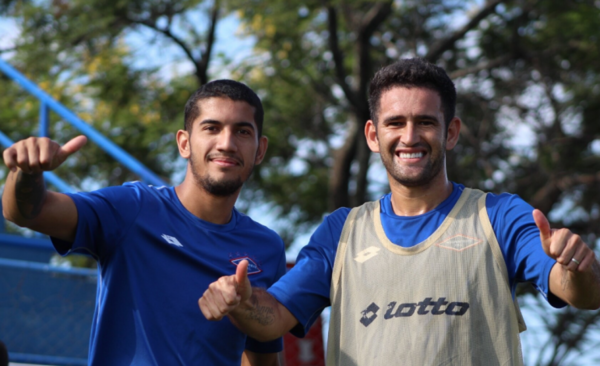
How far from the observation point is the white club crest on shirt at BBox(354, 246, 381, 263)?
294cm

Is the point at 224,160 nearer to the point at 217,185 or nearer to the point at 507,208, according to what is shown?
the point at 217,185

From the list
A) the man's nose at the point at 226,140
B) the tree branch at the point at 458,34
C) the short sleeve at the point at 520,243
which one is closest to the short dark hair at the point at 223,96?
the man's nose at the point at 226,140

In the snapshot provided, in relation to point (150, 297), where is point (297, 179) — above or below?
above

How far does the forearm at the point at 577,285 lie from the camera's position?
2.51m

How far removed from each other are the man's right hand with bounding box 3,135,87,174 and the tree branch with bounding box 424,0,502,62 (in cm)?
841

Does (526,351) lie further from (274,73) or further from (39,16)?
(39,16)

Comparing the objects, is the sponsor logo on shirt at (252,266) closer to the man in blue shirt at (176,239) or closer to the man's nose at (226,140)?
the man in blue shirt at (176,239)

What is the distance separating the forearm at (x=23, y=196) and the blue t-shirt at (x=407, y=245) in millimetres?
843

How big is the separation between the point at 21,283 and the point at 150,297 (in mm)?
2228

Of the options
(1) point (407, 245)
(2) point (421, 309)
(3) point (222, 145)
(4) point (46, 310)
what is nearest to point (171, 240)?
(3) point (222, 145)

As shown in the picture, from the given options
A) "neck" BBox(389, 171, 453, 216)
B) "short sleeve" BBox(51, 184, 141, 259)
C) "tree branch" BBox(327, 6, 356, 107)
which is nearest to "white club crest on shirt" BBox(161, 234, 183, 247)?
"short sleeve" BBox(51, 184, 141, 259)

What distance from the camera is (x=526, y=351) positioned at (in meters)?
11.7

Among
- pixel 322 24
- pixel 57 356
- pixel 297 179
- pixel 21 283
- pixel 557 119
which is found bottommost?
pixel 57 356

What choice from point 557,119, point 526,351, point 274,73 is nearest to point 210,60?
point 274,73
